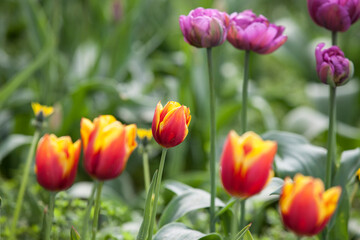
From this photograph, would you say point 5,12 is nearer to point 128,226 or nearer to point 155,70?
point 155,70

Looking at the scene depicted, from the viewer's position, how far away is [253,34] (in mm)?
941

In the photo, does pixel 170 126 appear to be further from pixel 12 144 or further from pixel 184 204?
pixel 12 144

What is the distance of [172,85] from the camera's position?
2.15 meters

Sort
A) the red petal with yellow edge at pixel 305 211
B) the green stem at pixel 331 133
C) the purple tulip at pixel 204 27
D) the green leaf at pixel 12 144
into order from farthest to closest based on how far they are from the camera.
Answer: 1. the green leaf at pixel 12 144
2. the green stem at pixel 331 133
3. the purple tulip at pixel 204 27
4. the red petal with yellow edge at pixel 305 211

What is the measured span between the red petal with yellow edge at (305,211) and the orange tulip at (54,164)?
299 mm

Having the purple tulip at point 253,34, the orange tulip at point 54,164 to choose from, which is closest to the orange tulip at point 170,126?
the orange tulip at point 54,164

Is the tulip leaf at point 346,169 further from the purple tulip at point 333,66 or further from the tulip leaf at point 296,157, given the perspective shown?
the purple tulip at point 333,66

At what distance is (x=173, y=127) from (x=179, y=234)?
0.25m

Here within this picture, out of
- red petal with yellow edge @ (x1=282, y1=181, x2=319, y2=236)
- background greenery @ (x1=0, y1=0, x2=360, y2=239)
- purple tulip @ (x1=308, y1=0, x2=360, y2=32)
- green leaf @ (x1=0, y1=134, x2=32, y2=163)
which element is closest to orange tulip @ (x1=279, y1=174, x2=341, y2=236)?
red petal with yellow edge @ (x1=282, y1=181, x2=319, y2=236)

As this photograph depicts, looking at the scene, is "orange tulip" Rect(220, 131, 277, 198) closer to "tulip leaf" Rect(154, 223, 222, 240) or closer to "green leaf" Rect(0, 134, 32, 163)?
"tulip leaf" Rect(154, 223, 222, 240)

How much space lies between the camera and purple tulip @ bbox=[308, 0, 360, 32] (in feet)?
3.20

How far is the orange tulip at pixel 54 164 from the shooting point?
68 cm

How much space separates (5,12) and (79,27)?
590 mm

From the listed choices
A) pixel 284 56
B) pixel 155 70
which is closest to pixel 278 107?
pixel 284 56
